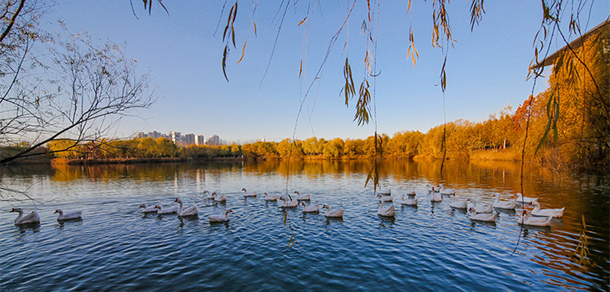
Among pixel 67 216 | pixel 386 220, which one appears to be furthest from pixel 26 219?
pixel 386 220

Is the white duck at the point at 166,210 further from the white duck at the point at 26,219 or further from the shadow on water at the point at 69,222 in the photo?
the white duck at the point at 26,219

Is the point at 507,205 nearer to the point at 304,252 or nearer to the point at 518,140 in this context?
the point at 304,252

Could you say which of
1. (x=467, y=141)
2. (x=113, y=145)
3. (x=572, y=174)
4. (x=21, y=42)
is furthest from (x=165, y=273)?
(x=467, y=141)

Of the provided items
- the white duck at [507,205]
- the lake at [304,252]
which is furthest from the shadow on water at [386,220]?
the white duck at [507,205]

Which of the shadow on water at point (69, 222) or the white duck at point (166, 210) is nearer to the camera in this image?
the shadow on water at point (69, 222)

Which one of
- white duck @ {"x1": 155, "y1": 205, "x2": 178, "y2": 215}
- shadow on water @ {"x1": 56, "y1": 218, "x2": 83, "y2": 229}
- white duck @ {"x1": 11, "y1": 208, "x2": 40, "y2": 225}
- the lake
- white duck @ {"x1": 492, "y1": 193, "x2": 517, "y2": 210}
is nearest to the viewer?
the lake

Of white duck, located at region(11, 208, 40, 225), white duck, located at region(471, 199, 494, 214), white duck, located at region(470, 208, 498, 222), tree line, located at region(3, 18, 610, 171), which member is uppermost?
tree line, located at region(3, 18, 610, 171)

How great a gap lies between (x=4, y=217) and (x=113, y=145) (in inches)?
662

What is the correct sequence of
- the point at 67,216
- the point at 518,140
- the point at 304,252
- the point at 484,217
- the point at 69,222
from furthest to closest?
the point at 518,140, the point at 67,216, the point at 69,222, the point at 484,217, the point at 304,252

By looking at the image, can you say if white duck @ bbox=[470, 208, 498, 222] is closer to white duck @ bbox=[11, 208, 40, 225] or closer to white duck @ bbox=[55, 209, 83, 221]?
white duck @ bbox=[55, 209, 83, 221]

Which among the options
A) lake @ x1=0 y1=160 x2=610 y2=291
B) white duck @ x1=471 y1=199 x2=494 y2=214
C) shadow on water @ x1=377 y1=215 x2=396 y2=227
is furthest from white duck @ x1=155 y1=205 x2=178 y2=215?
white duck @ x1=471 y1=199 x2=494 y2=214

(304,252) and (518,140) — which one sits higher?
(518,140)

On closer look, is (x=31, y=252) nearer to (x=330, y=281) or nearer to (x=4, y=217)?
(x=4, y=217)

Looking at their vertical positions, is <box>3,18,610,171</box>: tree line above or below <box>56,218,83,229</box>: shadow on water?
above
